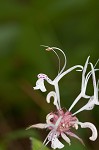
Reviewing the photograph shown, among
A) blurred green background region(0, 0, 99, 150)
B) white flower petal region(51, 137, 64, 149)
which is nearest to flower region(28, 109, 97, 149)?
white flower petal region(51, 137, 64, 149)

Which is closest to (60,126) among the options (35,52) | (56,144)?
(56,144)

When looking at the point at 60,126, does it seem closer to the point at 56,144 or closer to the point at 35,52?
the point at 56,144

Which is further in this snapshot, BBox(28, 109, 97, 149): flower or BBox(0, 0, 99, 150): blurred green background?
BBox(0, 0, 99, 150): blurred green background

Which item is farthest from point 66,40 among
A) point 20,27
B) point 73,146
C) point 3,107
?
point 73,146

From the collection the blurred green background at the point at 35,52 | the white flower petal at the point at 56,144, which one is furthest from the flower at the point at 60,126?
the blurred green background at the point at 35,52

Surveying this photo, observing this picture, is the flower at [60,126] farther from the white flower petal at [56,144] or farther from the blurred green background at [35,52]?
the blurred green background at [35,52]

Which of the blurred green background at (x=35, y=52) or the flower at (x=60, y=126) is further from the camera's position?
the blurred green background at (x=35, y=52)

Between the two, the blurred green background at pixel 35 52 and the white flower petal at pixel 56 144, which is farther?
the blurred green background at pixel 35 52

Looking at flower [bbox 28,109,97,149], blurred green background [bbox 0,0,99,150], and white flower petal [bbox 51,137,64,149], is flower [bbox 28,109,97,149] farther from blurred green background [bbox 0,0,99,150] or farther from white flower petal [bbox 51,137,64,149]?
blurred green background [bbox 0,0,99,150]
